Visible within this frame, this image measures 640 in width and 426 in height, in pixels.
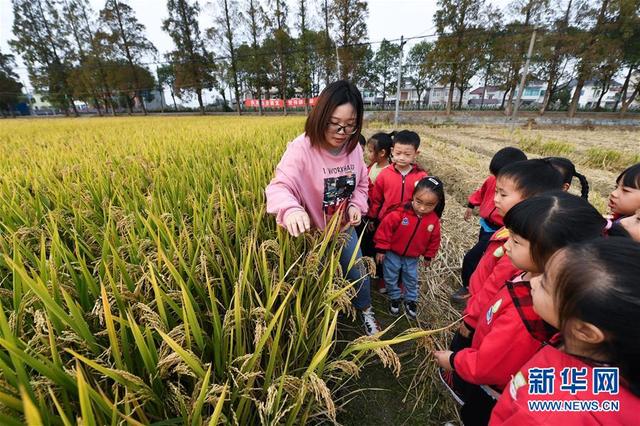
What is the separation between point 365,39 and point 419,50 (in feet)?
118

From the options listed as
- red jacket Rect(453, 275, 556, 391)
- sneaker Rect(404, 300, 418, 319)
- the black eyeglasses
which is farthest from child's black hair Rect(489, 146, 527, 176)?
red jacket Rect(453, 275, 556, 391)

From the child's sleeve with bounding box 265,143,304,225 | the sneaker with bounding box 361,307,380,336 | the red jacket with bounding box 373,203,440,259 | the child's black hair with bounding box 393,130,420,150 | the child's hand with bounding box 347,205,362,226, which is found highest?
the child's black hair with bounding box 393,130,420,150

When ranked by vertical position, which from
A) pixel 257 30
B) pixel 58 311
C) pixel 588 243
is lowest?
pixel 58 311

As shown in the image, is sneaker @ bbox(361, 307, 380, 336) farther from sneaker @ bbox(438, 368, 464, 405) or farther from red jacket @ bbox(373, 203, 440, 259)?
red jacket @ bbox(373, 203, 440, 259)

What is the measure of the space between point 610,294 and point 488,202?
2114 mm

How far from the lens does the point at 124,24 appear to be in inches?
1204

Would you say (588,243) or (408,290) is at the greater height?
(588,243)

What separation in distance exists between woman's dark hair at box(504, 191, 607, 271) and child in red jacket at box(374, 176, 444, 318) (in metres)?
1.02

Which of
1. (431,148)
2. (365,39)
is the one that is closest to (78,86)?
(365,39)

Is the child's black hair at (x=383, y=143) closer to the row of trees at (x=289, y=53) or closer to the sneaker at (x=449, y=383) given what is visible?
the sneaker at (x=449, y=383)

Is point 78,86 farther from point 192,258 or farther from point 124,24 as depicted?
point 192,258

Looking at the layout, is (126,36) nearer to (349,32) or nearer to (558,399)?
(349,32)

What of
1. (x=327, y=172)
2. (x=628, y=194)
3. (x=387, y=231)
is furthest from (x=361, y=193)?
(x=628, y=194)

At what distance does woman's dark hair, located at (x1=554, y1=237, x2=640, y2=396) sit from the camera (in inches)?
24.9
